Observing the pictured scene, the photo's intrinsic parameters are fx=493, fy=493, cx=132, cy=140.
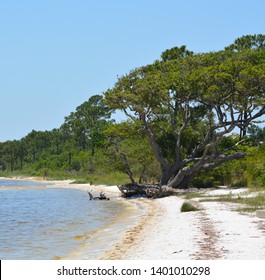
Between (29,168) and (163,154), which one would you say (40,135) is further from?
(163,154)

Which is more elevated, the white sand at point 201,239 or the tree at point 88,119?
A: the tree at point 88,119

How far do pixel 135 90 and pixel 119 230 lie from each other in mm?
22415

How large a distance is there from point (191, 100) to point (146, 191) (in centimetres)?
887

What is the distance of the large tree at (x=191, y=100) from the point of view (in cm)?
3956

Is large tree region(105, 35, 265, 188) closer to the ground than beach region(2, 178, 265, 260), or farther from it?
farther from it

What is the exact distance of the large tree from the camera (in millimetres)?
39562

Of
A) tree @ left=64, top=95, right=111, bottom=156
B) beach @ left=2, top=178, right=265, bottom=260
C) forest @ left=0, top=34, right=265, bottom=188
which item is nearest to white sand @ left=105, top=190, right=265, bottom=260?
beach @ left=2, top=178, right=265, bottom=260

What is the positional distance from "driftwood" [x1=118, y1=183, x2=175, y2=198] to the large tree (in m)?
2.20

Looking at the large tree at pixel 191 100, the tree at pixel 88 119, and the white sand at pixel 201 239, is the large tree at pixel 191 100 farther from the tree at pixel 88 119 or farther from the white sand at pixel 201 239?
the tree at pixel 88 119

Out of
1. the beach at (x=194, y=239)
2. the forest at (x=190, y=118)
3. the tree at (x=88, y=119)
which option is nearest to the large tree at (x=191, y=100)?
the forest at (x=190, y=118)

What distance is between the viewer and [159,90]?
4028 cm

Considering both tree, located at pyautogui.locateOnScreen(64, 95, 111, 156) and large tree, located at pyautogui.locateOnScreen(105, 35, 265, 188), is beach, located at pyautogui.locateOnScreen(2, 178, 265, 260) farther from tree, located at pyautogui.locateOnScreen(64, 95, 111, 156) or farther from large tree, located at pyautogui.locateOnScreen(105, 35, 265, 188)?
tree, located at pyautogui.locateOnScreen(64, 95, 111, 156)

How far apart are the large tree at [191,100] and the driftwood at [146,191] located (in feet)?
7.21

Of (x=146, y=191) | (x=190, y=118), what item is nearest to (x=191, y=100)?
(x=190, y=118)
